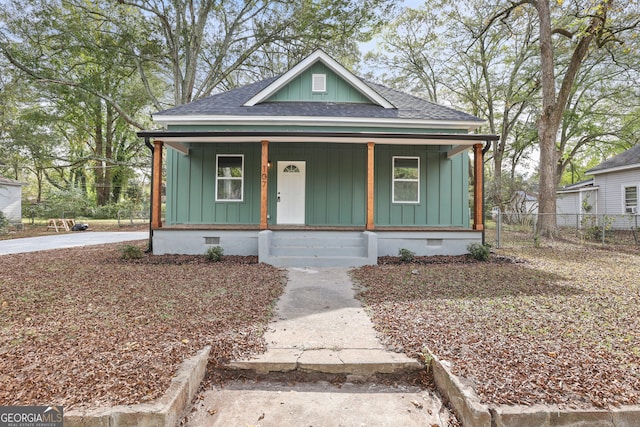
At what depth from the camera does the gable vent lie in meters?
10.6

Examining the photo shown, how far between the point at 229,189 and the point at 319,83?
459 cm

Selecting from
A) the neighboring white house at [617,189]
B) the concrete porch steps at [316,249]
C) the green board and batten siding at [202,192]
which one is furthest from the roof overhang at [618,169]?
the green board and batten siding at [202,192]

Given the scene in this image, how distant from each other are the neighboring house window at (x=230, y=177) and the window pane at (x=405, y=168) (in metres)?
4.82

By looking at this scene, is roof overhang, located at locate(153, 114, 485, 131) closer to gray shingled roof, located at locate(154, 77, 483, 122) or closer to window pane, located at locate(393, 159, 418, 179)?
gray shingled roof, located at locate(154, 77, 483, 122)

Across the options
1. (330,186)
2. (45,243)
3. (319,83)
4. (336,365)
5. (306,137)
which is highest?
(319,83)

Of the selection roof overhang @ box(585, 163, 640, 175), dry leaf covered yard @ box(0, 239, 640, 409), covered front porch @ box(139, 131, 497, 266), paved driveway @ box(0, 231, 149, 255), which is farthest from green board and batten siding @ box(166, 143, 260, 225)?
roof overhang @ box(585, 163, 640, 175)

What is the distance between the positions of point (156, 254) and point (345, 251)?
4633mm

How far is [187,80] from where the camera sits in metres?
16.1

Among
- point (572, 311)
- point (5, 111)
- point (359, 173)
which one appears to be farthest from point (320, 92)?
point (5, 111)

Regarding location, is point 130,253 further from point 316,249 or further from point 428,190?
point 428,190

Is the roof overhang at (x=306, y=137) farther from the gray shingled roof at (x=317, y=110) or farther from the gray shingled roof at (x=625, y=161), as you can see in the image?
the gray shingled roof at (x=625, y=161)

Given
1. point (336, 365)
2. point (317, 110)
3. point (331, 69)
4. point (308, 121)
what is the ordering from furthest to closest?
1. point (331, 69)
2. point (317, 110)
3. point (308, 121)
4. point (336, 365)

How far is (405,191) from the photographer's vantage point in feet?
32.9

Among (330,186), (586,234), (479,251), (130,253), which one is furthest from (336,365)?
(586,234)
